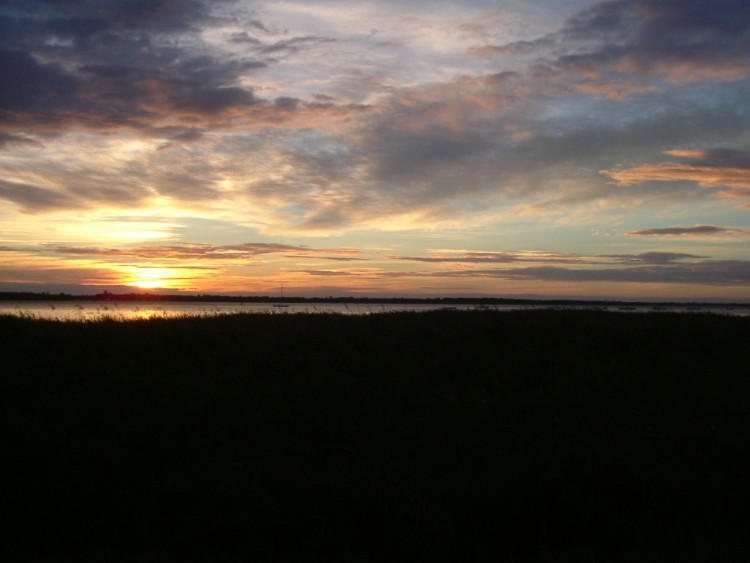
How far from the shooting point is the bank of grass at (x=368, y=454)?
6984 mm

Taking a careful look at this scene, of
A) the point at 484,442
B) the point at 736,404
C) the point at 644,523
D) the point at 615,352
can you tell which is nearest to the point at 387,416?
the point at 484,442

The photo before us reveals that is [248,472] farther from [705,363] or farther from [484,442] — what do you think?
[705,363]

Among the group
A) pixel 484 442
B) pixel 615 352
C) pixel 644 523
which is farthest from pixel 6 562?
pixel 615 352

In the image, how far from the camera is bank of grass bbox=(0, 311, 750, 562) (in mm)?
6984

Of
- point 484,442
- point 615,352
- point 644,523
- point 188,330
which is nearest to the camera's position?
point 644,523

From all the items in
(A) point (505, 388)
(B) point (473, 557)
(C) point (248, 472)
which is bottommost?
(B) point (473, 557)

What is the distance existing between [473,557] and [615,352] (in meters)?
8.14

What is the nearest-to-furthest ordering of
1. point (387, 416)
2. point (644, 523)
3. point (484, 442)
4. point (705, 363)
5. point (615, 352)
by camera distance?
point (644, 523) < point (484, 442) < point (387, 416) < point (705, 363) < point (615, 352)

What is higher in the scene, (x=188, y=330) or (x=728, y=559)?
(x=188, y=330)

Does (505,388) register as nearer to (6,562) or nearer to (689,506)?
(689,506)

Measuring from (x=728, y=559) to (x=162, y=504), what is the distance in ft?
21.1

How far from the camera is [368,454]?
850cm

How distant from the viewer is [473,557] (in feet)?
22.1

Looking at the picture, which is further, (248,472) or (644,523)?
(248,472)
